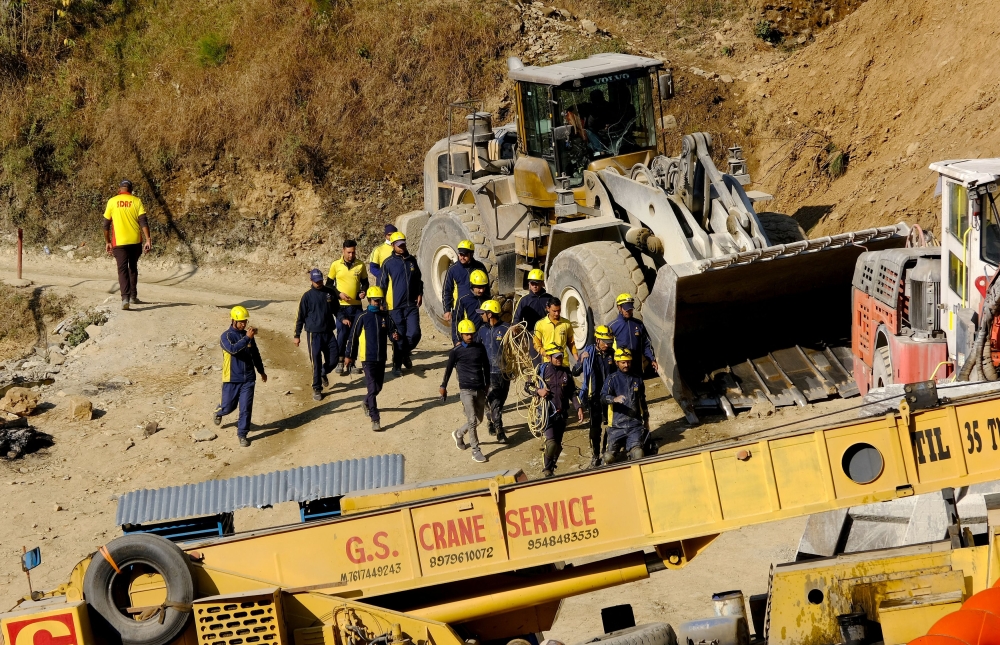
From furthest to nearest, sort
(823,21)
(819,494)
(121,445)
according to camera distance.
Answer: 1. (823,21)
2. (121,445)
3. (819,494)

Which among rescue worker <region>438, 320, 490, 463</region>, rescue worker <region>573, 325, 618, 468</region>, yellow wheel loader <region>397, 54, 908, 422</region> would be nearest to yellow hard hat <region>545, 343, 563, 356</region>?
rescue worker <region>573, 325, 618, 468</region>

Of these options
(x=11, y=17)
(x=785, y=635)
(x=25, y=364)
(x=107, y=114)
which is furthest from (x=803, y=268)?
(x=11, y=17)

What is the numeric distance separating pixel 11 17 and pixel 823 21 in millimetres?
15858

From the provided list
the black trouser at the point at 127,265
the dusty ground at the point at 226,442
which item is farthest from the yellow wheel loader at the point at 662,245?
the black trouser at the point at 127,265

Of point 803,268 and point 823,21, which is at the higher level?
point 823,21

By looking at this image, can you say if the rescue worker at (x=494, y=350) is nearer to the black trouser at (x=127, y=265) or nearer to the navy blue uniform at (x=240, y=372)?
the navy blue uniform at (x=240, y=372)

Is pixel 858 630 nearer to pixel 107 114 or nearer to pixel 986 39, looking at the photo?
pixel 986 39

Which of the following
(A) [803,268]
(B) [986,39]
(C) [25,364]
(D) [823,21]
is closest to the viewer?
(A) [803,268]

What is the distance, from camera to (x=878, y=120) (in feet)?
63.8

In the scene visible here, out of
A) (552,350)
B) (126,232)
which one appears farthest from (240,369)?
(126,232)

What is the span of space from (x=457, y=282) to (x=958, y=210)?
6.05 meters

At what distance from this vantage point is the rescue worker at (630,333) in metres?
12.5

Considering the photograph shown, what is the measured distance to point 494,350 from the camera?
12.9m

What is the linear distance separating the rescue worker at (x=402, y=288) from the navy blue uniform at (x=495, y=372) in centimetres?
216
